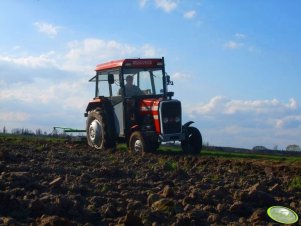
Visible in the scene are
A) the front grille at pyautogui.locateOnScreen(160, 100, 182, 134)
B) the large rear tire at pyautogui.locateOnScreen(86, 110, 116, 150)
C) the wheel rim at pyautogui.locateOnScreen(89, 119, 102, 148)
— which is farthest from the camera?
the wheel rim at pyautogui.locateOnScreen(89, 119, 102, 148)

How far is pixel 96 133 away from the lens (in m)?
16.5

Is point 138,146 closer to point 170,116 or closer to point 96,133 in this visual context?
point 170,116

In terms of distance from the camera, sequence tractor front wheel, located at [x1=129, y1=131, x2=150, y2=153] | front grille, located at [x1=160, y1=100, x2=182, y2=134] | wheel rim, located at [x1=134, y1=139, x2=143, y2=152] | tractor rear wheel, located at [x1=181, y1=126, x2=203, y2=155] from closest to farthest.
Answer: tractor front wheel, located at [x1=129, y1=131, x2=150, y2=153] → wheel rim, located at [x1=134, y1=139, x2=143, y2=152] → front grille, located at [x1=160, y1=100, x2=182, y2=134] → tractor rear wheel, located at [x1=181, y1=126, x2=203, y2=155]

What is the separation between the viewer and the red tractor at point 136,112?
49.1ft

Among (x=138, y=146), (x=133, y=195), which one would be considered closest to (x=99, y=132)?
(x=138, y=146)

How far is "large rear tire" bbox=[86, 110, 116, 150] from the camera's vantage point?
52.6 feet

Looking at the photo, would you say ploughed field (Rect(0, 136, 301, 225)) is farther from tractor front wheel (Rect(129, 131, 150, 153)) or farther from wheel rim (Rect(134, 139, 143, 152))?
wheel rim (Rect(134, 139, 143, 152))

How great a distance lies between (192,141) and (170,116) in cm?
118

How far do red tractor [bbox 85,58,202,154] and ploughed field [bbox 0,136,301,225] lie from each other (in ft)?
12.8

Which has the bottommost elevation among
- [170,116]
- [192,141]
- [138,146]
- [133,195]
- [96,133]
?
[133,195]

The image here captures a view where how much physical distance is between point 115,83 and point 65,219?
9779 mm

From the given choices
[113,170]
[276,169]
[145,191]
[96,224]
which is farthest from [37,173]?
[276,169]

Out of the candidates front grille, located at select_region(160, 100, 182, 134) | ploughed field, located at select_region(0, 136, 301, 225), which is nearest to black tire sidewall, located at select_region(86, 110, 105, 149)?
front grille, located at select_region(160, 100, 182, 134)

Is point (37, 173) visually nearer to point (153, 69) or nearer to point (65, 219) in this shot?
point (65, 219)
